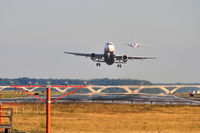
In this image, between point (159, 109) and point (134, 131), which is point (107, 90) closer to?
point (159, 109)

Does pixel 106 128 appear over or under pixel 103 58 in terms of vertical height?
under

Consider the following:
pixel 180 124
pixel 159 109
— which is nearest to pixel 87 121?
pixel 180 124

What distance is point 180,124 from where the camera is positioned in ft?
162

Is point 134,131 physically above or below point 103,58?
below

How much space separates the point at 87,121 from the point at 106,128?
303 inches

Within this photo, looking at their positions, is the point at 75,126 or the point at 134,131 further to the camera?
the point at 75,126

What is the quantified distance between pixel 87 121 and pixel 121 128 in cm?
844

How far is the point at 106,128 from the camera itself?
147 feet

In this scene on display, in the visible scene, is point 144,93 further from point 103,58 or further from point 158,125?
point 158,125

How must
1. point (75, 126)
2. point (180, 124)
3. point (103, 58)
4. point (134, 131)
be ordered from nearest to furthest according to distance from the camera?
point (134, 131)
point (75, 126)
point (180, 124)
point (103, 58)

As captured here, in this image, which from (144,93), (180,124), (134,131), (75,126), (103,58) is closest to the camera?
(134,131)

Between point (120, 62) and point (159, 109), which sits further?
point (120, 62)

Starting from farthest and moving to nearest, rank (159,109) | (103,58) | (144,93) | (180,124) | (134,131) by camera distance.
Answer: (144,93) → (103,58) → (159,109) → (180,124) → (134,131)

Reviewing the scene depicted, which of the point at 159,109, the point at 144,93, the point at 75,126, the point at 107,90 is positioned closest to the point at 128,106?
the point at 159,109
